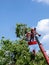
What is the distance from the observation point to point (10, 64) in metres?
41.1

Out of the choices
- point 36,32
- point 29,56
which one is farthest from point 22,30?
point 36,32

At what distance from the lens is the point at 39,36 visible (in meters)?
23.9

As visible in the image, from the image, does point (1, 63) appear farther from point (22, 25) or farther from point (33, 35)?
point (33, 35)

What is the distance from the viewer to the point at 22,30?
139 ft

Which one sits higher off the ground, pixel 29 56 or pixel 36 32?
pixel 29 56

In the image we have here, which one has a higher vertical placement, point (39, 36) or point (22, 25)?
point (22, 25)

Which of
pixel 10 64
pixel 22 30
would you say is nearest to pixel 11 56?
pixel 10 64

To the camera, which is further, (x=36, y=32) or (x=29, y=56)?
(x=29, y=56)

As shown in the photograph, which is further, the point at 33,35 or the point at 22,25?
the point at 22,25

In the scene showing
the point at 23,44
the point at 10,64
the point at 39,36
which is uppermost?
the point at 23,44

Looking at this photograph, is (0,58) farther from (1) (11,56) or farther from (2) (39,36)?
(2) (39,36)

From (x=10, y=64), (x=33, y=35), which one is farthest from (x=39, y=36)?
(x=10, y=64)

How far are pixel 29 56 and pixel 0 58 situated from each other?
3757 millimetres

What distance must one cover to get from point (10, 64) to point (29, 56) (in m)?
2.59
